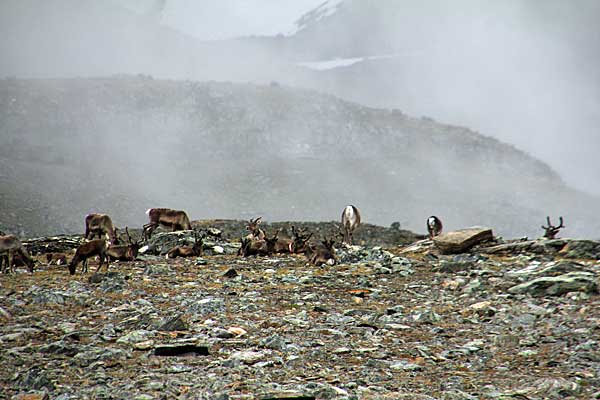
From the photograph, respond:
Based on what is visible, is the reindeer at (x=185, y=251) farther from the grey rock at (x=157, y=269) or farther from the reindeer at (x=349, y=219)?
the reindeer at (x=349, y=219)

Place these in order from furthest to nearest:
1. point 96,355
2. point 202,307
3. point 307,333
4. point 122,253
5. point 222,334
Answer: point 122,253 < point 202,307 < point 307,333 < point 222,334 < point 96,355

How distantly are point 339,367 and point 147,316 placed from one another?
3.45 meters

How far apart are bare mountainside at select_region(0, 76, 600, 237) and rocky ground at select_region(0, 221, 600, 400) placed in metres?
35.9

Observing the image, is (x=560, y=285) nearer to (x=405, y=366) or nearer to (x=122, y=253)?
(x=405, y=366)

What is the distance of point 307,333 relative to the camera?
7.94 metres

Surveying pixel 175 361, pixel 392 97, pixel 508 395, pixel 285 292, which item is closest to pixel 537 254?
pixel 285 292

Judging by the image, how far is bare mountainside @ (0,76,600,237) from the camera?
193 ft

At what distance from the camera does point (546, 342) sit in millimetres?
7469

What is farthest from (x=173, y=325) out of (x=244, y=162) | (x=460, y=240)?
(x=244, y=162)

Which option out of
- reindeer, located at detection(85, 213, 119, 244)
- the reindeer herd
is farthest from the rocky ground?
reindeer, located at detection(85, 213, 119, 244)

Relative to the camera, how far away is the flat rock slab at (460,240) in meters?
16.8

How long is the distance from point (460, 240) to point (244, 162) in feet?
205

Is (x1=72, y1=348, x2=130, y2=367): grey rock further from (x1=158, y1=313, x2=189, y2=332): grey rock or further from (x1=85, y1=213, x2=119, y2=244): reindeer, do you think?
(x1=85, y1=213, x2=119, y2=244): reindeer

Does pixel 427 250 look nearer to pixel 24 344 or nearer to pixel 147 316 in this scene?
pixel 147 316
